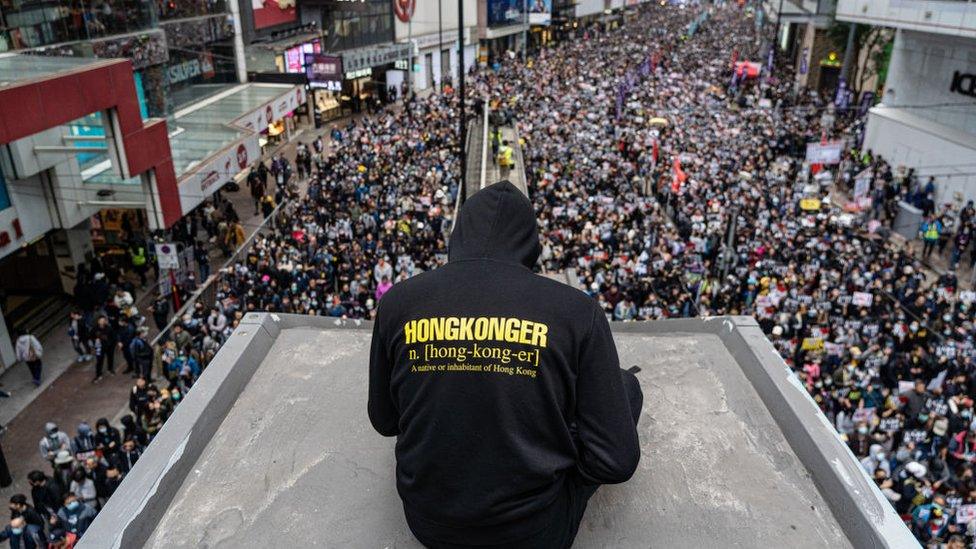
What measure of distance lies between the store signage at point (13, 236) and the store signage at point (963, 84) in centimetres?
2914

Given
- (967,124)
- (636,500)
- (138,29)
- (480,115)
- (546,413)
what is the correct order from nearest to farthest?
(546,413)
(636,500)
(138,29)
(967,124)
(480,115)

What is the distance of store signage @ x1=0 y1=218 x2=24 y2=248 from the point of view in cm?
1491

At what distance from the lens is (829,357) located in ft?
43.0

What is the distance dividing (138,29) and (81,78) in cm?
782

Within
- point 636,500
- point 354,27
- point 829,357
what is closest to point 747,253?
point 829,357

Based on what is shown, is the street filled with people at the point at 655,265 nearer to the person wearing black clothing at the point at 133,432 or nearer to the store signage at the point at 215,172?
the person wearing black clothing at the point at 133,432

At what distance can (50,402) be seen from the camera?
14.1m

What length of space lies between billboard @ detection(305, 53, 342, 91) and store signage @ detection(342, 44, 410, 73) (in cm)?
582

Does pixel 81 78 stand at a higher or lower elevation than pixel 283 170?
higher

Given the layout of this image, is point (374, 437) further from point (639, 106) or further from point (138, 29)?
point (639, 106)

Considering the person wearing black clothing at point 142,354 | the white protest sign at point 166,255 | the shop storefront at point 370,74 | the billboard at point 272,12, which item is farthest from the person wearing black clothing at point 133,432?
the shop storefront at point 370,74

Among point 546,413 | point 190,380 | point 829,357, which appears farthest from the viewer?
point 829,357

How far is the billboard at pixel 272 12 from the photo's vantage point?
108ft

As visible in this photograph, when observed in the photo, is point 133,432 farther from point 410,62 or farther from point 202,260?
point 410,62
